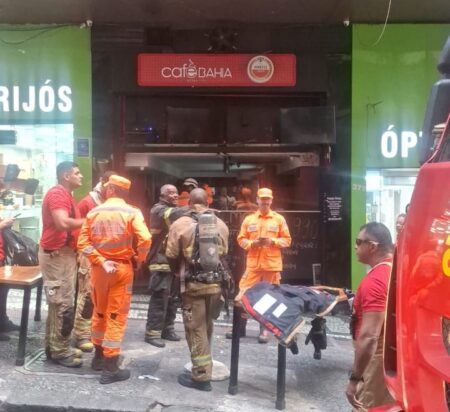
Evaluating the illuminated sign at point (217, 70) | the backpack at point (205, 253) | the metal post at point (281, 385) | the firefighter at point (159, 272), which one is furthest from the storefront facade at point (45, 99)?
the metal post at point (281, 385)

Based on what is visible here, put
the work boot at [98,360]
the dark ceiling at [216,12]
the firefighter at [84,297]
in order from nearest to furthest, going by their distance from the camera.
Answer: the work boot at [98,360], the firefighter at [84,297], the dark ceiling at [216,12]

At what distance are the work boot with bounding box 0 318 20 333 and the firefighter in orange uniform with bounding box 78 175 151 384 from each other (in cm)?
193

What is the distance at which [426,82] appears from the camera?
8.81 meters

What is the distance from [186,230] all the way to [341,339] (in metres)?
3.07

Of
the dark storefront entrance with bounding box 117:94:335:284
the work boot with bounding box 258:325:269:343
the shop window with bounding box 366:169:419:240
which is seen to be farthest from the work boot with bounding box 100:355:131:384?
the shop window with bounding box 366:169:419:240

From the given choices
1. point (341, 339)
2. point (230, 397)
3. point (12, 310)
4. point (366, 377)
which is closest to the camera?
point (366, 377)

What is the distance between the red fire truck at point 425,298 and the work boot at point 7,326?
5.37 m

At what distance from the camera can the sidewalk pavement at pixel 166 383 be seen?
4.70 m

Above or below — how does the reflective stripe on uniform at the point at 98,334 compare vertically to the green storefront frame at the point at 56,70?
below

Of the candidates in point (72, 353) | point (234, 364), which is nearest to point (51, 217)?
point (72, 353)

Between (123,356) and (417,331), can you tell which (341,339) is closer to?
(123,356)

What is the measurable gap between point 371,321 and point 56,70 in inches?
284

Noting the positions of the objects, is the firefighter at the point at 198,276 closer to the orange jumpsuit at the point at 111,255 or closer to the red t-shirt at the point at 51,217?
the orange jumpsuit at the point at 111,255

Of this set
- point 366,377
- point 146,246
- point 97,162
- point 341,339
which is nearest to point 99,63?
point 97,162
